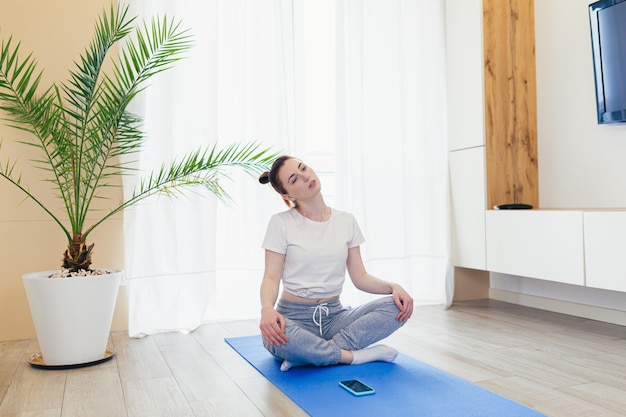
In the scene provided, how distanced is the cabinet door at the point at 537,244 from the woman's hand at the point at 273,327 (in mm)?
1645

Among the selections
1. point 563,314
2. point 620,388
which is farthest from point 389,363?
point 563,314

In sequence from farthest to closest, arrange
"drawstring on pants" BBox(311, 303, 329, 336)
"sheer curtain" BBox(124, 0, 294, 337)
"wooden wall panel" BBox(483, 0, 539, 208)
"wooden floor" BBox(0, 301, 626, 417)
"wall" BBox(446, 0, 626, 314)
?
1. "wooden wall panel" BBox(483, 0, 539, 208)
2. "wall" BBox(446, 0, 626, 314)
3. "sheer curtain" BBox(124, 0, 294, 337)
4. "drawstring on pants" BBox(311, 303, 329, 336)
5. "wooden floor" BBox(0, 301, 626, 417)

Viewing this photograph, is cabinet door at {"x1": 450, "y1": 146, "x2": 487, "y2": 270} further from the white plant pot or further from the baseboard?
the white plant pot

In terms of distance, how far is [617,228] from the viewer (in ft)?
8.66

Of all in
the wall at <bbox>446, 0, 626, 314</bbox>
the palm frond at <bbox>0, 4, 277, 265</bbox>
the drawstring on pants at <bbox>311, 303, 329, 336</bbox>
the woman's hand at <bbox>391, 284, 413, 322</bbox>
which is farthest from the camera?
the wall at <bbox>446, 0, 626, 314</bbox>

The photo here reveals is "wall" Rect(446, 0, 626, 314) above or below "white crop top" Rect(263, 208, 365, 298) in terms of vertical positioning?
above

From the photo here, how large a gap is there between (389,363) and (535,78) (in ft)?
7.56

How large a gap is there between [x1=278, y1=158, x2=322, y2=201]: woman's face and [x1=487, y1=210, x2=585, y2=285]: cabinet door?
4.71 ft

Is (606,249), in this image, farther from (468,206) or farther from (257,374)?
(257,374)

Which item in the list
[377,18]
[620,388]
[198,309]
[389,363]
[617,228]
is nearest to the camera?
[620,388]

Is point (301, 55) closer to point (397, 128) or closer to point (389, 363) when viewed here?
point (397, 128)

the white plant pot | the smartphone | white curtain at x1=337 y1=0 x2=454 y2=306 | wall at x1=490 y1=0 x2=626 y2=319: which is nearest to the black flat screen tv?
wall at x1=490 y1=0 x2=626 y2=319

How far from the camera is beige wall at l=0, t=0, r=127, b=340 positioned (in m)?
2.91

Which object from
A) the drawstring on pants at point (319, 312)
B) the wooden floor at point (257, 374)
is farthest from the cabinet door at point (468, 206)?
the drawstring on pants at point (319, 312)
